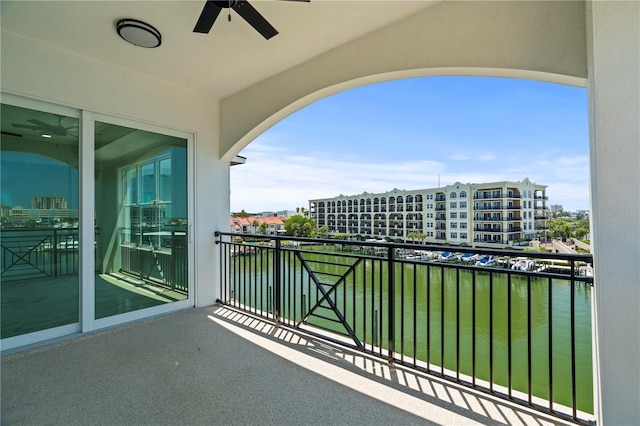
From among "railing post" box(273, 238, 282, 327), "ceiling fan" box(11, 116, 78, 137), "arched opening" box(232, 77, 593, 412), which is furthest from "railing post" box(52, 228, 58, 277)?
"arched opening" box(232, 77, 593, 412)

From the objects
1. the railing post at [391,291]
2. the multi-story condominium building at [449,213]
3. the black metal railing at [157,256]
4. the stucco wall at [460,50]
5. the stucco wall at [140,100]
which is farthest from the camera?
the multi-story condominium building at [449,213]

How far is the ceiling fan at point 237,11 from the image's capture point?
169cm

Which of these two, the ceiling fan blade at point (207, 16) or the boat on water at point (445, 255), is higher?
the ceiling fan blade at point (207, 16)

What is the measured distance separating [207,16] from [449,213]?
1248 centimetres

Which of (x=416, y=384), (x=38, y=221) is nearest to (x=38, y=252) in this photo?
(x=38, y=221)

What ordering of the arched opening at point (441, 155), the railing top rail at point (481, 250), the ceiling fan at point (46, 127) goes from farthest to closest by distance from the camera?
the arched opening at point (441, 155) → the ceiling fan at point (46, 127) → the railing top rail at point (481, 250)

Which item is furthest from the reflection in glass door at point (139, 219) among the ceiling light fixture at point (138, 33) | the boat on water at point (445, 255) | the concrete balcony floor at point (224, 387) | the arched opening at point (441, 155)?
the arched opening at point (441, 155)

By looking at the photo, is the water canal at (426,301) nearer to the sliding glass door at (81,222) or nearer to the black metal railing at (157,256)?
the black metal railing at (157,256)

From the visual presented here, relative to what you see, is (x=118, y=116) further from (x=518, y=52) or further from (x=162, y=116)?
(x=518, y=52)

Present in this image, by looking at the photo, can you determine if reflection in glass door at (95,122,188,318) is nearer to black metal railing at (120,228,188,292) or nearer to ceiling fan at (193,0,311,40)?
black metal railing at (120,228,188,292)

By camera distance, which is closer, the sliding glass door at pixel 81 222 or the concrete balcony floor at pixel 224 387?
the concrete balcony floor at pixel 224 387

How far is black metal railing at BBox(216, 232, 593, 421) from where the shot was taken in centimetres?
161

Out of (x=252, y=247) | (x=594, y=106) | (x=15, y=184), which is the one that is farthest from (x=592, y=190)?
(x=15, y=184)

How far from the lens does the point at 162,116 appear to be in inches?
126
